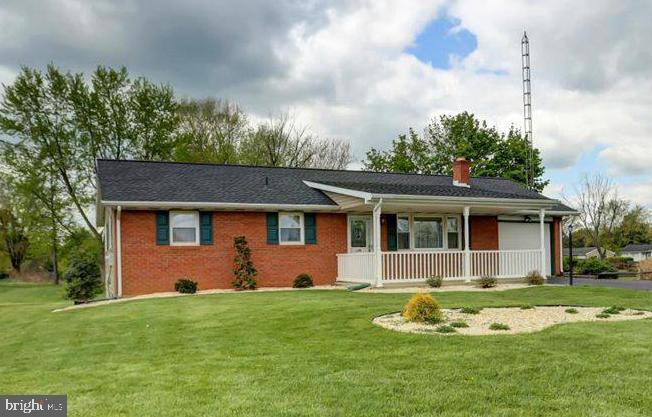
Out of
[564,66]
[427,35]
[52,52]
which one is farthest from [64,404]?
[52,52]

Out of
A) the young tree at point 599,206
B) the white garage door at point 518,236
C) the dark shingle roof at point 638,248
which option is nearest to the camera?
the white garage door at point 518,236

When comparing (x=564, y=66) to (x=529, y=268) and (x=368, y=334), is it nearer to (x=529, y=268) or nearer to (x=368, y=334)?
(x=529, y=268)

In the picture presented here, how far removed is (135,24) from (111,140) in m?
18.5

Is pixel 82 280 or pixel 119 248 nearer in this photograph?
pixel 119 248

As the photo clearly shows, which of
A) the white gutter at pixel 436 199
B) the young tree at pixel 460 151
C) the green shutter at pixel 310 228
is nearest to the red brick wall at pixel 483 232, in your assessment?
the white gutter at pixel 436 199

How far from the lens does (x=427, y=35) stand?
55.1 ft

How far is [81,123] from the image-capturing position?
31.7 metres

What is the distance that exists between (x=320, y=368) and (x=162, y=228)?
1145 centimetres

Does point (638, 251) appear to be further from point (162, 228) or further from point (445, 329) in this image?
point (445, 329)

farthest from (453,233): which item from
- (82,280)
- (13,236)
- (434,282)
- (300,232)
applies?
(13,236)

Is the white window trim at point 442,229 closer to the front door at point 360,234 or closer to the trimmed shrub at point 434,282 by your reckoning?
the front door at point 360,234

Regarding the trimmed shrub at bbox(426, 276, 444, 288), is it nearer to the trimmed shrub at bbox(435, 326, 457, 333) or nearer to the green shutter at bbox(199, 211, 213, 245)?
the green shutter at bbox(199, 211, 213, 245)

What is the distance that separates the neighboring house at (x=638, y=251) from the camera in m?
56.7

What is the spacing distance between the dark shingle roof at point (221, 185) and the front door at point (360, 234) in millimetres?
1170
